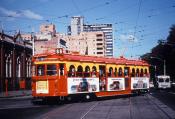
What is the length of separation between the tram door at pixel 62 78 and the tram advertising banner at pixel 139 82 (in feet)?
31.5

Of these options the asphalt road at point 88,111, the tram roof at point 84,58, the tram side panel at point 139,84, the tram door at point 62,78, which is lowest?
the asphalt road at point 88,111

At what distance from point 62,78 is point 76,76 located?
140cm

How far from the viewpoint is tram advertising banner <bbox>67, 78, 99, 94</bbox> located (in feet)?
72.1

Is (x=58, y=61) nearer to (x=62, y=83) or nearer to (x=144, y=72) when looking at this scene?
(x=62, y=83)

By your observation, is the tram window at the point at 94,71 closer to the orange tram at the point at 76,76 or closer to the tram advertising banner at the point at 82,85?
the orange tram at the point at 76,76

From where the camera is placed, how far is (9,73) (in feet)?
165

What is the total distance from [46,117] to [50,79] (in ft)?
22.4

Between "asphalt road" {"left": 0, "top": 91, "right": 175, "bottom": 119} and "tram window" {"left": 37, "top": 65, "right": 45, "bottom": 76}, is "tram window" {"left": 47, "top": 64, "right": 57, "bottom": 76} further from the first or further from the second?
"asphalt road" {"left": 0, "top": 91, "right": 175, "bottom": 119}

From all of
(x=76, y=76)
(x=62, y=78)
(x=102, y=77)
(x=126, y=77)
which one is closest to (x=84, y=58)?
(x=76, y=76)

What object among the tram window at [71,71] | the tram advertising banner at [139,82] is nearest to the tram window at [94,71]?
the tram window at [71,71]

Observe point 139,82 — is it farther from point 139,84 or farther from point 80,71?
point 80,71

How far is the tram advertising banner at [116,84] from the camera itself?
2620cm

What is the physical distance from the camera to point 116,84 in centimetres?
2694

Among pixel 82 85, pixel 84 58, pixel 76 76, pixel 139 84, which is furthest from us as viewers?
pixel 139 84
